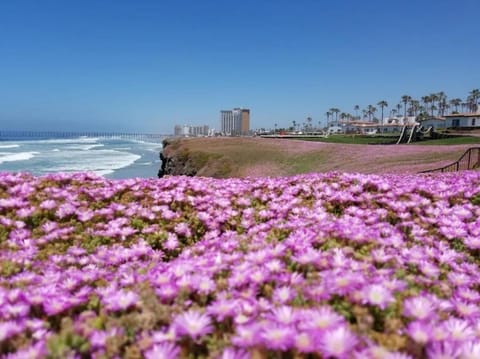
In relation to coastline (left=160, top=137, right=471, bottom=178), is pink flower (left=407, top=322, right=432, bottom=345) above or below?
above

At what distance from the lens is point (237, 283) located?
200cm

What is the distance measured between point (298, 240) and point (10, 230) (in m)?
2.78

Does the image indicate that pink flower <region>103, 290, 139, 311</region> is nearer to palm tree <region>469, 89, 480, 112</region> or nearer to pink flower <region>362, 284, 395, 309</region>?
pink flower <region>362, 284, 395, 309</region>

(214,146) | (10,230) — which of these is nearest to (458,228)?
(10,230)

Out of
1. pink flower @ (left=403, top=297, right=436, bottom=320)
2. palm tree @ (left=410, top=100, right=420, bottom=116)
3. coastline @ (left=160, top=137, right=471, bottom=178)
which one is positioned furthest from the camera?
palm tree @ (left=410, top=100, right=420, bottom=116)

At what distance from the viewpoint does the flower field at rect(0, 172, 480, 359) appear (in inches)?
60.1

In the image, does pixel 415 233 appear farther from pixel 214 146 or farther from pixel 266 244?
pixel 214 146

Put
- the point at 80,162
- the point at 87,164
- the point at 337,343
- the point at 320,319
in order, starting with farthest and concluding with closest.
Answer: the point at 80,162, the point at 87,164, the point at 320,319, the point at 337,343

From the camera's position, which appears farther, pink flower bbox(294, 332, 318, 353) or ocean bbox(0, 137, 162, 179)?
ocean bbox(0, 137, 162, 179)

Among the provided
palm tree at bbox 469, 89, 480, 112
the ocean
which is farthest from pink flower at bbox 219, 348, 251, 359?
palm tree at bbox 469, 89, 480, 112

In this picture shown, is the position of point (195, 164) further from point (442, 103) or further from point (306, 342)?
point (442, 103)

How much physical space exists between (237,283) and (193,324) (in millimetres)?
420

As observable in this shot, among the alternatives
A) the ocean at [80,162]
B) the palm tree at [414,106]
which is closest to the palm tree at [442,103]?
the palm tree at [414,106]

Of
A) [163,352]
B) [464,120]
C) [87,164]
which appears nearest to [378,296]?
[163,352]
